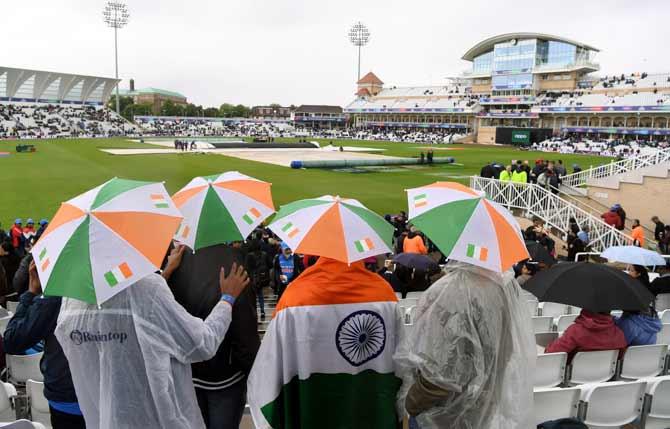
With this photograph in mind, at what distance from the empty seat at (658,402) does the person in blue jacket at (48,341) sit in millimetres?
4172

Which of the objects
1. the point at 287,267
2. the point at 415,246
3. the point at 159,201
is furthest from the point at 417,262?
the point at 159,201

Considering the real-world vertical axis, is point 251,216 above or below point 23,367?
above

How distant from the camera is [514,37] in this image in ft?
334

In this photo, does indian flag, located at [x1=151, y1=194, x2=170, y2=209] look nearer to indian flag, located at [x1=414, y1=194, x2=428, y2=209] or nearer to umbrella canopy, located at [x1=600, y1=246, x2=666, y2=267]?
indian flag, located at [x1=414, y1=194, x2=428, y2=209]

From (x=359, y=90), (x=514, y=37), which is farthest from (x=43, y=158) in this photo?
(x=359, y=90)

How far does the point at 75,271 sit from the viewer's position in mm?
2375

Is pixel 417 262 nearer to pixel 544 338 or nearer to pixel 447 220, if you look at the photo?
pixel 544 338

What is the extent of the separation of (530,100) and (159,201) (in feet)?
323

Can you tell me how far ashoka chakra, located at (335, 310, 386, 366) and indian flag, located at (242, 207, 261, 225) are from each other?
4.76 feet

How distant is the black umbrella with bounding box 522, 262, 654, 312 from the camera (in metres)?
4.72

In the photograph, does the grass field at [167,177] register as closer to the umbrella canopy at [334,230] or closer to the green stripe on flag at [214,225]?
the green stripe on flag at [214,225]

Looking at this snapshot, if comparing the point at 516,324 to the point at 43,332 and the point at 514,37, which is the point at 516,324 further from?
the point at 514,37

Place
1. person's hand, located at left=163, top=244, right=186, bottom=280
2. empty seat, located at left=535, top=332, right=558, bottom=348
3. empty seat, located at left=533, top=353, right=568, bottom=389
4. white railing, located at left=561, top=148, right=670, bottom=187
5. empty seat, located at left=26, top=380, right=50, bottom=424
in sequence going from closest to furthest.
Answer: person's hand, located at left=163, top=244, right=186, bottom=280
empty seat, located at left=26, top=380, right=50, bottom=424
empty seat, located at left=533, top=353, right=568, bottom=389
empty seat, located at left=535, top=332, right=558, bottom=348
white railing, located at left=561, top=148, right=670, bottom=187

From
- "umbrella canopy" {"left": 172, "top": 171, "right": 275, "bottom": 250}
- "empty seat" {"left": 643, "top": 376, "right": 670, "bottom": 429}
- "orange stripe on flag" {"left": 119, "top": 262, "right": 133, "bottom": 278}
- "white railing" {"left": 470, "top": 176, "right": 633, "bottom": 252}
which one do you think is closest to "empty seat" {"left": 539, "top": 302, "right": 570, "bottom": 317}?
"empty seat" {"left": 643, "top": 376, "right": 670, "bottom": 429}
